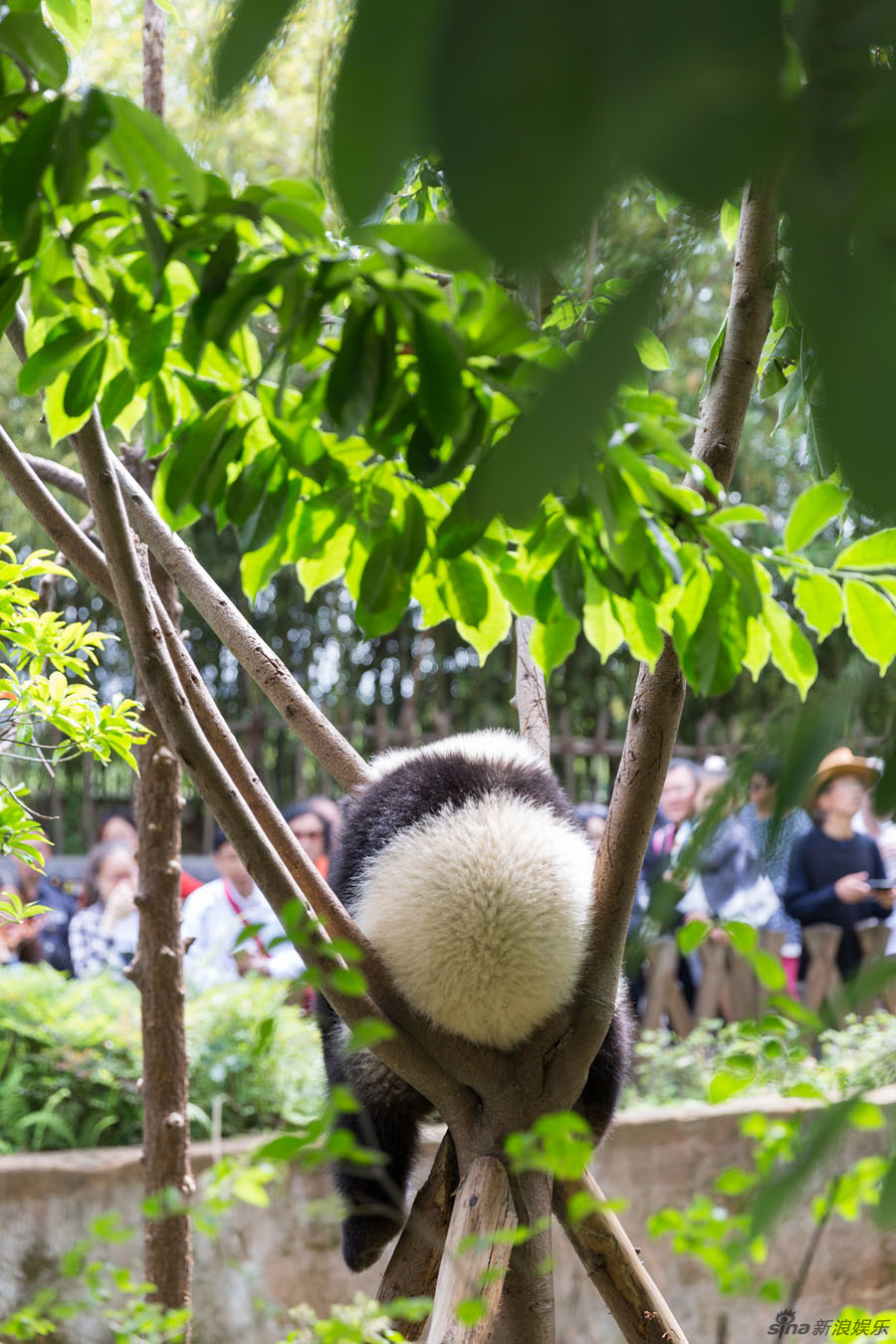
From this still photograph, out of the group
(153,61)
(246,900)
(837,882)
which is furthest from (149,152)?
(837,882)

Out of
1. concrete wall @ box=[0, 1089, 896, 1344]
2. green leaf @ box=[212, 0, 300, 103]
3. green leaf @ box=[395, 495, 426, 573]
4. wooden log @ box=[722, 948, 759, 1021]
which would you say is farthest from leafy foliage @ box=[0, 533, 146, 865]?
wooden log @ box=[722, 948, 759, 1021]

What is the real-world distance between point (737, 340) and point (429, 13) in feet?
3.45

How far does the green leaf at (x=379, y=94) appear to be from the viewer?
0.37 meters

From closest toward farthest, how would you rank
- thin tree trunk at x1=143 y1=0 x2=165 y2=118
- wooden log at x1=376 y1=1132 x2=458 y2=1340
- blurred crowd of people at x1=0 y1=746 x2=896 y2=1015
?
1. wooden log at x1=376 y1=1132 x2=458 y2=1340
2. thin tree trunk at x1=143 y1=0 x2=165 y2=118
3. blurred crowd of people at x1=0 y1=746 x2=896 y2=1015

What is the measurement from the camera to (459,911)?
5.09 ft

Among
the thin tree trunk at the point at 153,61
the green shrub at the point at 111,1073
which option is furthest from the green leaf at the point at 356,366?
the green shrub at the point at 111,1073

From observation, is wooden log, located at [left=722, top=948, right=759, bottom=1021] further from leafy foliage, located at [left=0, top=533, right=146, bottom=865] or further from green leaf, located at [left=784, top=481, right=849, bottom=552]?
green leaf, located at [left=784, top=481, right=849, bottom=552]

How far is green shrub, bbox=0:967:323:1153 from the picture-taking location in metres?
3.34

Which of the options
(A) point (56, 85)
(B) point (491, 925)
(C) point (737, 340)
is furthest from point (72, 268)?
(B) point (491, 925)

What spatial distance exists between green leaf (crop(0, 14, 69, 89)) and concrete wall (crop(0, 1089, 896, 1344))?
2.59 m

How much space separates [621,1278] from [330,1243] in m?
1.97

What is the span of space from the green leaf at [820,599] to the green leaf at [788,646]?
2 centimetres

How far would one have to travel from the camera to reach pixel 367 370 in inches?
30.3

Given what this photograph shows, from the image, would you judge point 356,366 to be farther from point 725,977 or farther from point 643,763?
point 725,977
